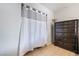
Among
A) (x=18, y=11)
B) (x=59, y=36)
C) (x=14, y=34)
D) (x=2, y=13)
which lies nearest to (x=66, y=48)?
(x=59, y=36)

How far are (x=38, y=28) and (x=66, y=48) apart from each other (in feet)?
1.82

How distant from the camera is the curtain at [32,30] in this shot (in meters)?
1.25

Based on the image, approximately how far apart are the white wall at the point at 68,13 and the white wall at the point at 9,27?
0.64 m

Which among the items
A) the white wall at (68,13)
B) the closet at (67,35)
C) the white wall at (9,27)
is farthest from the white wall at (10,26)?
the closet at (67,35)

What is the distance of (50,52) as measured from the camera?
1284 millimetres

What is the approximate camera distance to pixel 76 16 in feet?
4.33

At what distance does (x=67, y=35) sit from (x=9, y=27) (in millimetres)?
906

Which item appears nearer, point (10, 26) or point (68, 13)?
point (10, 26)

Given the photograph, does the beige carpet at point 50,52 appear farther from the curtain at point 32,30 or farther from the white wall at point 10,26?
the white wall at point 10,26

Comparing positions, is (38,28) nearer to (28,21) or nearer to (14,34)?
(28,21)

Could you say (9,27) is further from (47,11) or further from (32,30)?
(47,11)

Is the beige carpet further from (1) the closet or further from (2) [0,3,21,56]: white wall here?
(2) [0,3,21,56]: white wall

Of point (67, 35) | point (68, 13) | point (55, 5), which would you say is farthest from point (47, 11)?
point (67, 35)

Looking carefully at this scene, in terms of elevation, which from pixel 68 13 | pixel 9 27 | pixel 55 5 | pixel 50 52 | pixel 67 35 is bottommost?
pixel 50 52
